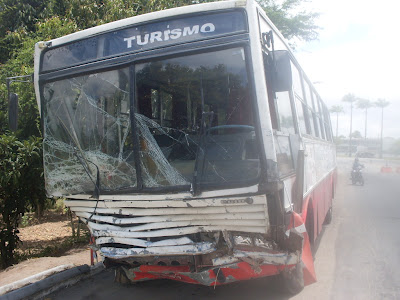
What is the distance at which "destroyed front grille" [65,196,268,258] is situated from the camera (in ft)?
11.9

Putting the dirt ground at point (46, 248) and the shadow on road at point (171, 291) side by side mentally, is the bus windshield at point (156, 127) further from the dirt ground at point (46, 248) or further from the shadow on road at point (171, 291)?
the dirt ground at point (46, 248)

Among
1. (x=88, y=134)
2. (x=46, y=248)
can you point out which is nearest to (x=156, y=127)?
(x=88, y=134)

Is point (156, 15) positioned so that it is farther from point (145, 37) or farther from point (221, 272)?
point (221, 272)

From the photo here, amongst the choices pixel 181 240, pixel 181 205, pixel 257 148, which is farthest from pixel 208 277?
pixel 257 148

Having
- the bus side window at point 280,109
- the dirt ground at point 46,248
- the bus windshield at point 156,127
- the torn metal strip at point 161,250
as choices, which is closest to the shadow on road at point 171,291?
the dirt ground at point 46,248

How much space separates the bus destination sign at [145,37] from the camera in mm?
3699

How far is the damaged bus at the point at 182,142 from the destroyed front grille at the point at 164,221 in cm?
1

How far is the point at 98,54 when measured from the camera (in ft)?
13.7

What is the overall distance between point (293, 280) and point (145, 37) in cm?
336

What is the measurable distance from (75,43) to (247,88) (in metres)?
2.16

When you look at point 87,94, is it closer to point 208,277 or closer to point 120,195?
point 120,195

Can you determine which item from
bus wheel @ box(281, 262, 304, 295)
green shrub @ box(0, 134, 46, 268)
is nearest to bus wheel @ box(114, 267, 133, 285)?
bus wheel @ box(281, 262, 304, 295)

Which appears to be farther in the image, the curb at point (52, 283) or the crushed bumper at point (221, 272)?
A: the curb at point (52, 283)

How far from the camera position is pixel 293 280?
4.59 meters
